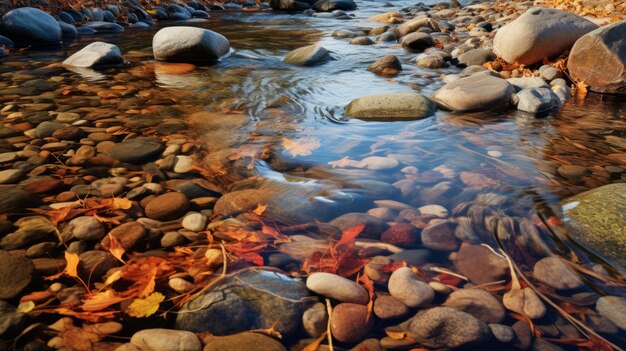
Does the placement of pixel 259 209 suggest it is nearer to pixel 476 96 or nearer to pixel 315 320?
pixel 315 320

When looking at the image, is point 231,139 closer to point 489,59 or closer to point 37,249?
point 37,249

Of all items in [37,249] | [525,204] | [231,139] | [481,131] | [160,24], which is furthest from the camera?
[160,24]

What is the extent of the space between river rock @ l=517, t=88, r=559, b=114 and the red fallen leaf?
2.92 meters

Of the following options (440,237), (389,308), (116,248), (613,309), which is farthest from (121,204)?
(613,309)

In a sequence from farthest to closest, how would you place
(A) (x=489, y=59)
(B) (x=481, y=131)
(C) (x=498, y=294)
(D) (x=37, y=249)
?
(A) (x=489, y=59)
(B) (x=481, y=131)
(D) (x=37, y=249)
(C) (x=498, y=294)

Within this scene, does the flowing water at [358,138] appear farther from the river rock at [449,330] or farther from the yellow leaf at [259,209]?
the river rock at [449,330]

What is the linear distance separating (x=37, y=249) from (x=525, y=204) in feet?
7.97

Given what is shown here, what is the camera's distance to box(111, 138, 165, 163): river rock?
112 inches

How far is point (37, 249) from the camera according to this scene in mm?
1858

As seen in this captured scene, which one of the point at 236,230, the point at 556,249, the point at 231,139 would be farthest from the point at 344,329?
the point at 231,139

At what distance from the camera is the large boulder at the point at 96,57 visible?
19.1 ft

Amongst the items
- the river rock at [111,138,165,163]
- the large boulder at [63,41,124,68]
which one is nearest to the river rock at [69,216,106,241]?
the river rock at [111,138,165,163]

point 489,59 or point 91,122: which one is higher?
point 489,59

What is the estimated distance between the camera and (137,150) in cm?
295
